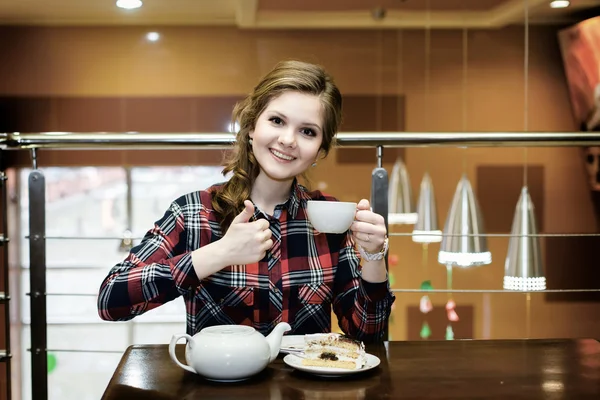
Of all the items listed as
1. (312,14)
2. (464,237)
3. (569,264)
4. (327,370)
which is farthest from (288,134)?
(569,264)

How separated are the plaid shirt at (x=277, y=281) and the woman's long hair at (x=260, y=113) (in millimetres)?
42

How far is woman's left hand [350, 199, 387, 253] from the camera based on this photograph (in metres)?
1.22

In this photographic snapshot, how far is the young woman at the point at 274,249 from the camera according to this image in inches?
48.9

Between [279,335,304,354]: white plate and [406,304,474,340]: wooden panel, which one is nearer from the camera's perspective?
[279,335,304,354]: white plate

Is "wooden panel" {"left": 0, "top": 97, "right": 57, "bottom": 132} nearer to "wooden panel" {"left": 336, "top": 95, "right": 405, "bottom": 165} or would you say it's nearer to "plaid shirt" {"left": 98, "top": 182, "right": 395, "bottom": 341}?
"wooden panel" {"left": 336, "top": 95, "right": 405, "bottom": 165}

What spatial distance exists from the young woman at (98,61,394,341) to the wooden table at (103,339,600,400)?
125mm

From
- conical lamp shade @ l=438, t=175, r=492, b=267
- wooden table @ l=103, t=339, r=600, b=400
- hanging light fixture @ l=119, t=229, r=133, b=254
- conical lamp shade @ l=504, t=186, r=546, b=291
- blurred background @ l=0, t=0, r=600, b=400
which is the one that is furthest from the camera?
blurred background @ l=0, t=0, r=600, b=400

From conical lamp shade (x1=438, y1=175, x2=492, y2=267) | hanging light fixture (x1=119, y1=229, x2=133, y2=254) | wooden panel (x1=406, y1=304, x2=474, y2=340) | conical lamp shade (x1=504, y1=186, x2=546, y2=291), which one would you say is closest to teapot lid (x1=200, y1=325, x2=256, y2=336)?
hanging light fixture (x1=119, y1=229, x2=133, y2=254)

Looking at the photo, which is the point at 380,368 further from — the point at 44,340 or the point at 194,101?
the point at 194,101

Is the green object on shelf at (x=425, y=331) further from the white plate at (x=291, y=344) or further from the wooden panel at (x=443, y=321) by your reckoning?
the white plate at (x=291, y=344)

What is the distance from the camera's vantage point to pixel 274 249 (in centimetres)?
140

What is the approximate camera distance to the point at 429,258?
14.7 ft

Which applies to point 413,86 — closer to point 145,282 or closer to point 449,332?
point 449,332

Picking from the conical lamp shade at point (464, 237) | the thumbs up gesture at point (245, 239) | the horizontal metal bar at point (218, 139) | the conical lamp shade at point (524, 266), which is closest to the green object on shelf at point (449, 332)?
the conical lamp shade at point (524, 266)
